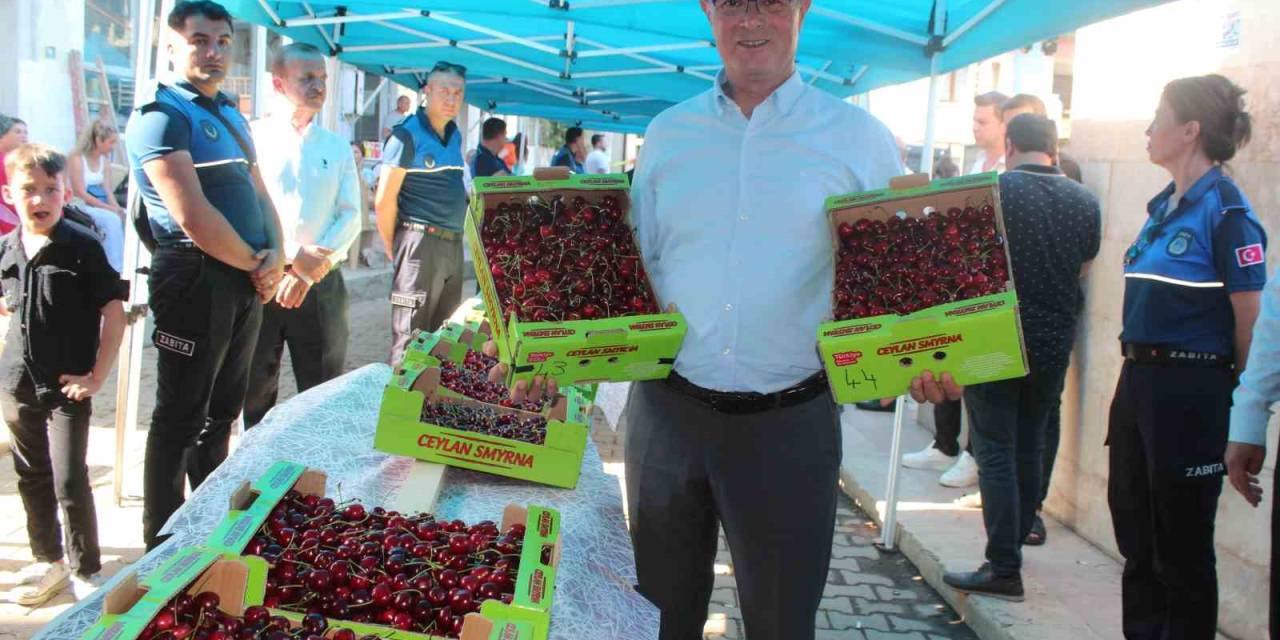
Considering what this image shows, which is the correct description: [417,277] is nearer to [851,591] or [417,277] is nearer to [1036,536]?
[851,591]

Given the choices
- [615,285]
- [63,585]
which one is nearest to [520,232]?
[615,285]

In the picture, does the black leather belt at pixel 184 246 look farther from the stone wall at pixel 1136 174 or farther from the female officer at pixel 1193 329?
the stone wall at pixel 1136 174

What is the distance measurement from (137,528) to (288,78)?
2.31 meters

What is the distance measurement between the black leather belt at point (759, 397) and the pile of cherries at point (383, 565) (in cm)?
58

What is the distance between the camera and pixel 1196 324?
11.3 feet

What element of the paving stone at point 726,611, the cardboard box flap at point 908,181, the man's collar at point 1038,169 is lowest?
the paving stone at point 726,611

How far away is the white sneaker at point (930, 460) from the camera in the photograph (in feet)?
22.6

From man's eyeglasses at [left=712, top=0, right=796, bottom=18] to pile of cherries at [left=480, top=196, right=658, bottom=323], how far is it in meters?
0.59

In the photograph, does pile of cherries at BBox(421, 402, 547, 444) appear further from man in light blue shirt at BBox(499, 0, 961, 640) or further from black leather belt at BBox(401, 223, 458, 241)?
black leather belt at BBox(401, 223, 458, 241)

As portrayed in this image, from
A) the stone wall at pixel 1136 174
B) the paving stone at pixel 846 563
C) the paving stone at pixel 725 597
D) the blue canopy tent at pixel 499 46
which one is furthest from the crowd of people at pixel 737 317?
the blue canopy tent at pixel 499 46

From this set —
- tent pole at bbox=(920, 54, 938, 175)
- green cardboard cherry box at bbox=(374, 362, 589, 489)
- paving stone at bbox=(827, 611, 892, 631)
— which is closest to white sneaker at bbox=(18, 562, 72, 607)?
green cardboard cherry box at bbox=(374, 362, 589, 489)

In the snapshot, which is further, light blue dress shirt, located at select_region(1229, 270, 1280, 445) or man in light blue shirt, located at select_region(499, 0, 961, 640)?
light blue dress shirt, located at select_region(1229, 270, 1280, 445)

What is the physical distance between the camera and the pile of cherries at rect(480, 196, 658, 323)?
2.60 m

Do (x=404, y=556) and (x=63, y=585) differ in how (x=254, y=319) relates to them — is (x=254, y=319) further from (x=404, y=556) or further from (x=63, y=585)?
(x=404, y=556)
